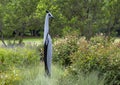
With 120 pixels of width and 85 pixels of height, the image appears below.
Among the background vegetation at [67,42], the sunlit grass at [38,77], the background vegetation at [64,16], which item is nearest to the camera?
the sunlit grass at [38,77]

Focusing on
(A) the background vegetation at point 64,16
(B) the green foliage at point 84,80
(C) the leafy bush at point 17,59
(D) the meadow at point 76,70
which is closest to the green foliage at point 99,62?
(D) the meadow at point 76,70

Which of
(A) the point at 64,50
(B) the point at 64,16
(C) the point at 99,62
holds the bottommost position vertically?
(A) the point at 64,50

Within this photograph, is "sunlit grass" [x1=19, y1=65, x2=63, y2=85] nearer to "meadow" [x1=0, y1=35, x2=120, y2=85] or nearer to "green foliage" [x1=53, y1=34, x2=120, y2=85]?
"meadow" [x1=0, y1=35, x2=120, y2=85]

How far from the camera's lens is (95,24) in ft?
48.9

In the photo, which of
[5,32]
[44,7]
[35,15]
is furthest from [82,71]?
[5,32]

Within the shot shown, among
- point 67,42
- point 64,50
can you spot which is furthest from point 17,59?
point 67,42

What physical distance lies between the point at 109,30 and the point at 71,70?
8.82 meters

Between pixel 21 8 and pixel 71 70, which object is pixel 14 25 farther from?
pixel 71 70

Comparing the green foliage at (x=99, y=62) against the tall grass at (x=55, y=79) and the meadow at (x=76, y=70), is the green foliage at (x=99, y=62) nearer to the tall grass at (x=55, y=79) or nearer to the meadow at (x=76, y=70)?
the meadow at (x=76, y=70)

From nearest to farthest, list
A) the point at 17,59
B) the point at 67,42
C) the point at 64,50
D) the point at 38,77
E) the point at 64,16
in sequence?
the point at 38,77
the point at 17,59
the point at 64,50
the point at 67,42
the point at 64,16

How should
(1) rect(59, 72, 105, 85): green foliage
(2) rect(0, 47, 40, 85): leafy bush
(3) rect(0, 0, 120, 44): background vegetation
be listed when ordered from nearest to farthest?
(1) rect(59, 72, 105, 85): green foliage, (2) rect(0, 47, 40, 85): leafy bush, (3) rect(0, 0, 120, 44): background vegetation

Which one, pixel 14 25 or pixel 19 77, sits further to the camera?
pixel 14 25

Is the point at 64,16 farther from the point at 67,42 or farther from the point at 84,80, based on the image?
the point at 84,80

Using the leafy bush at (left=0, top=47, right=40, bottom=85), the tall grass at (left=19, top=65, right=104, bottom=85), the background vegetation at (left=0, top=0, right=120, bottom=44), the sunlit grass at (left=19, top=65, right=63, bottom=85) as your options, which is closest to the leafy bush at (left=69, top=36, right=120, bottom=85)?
the tall grass at (left=19, top=65, right=104, bottom=85)
